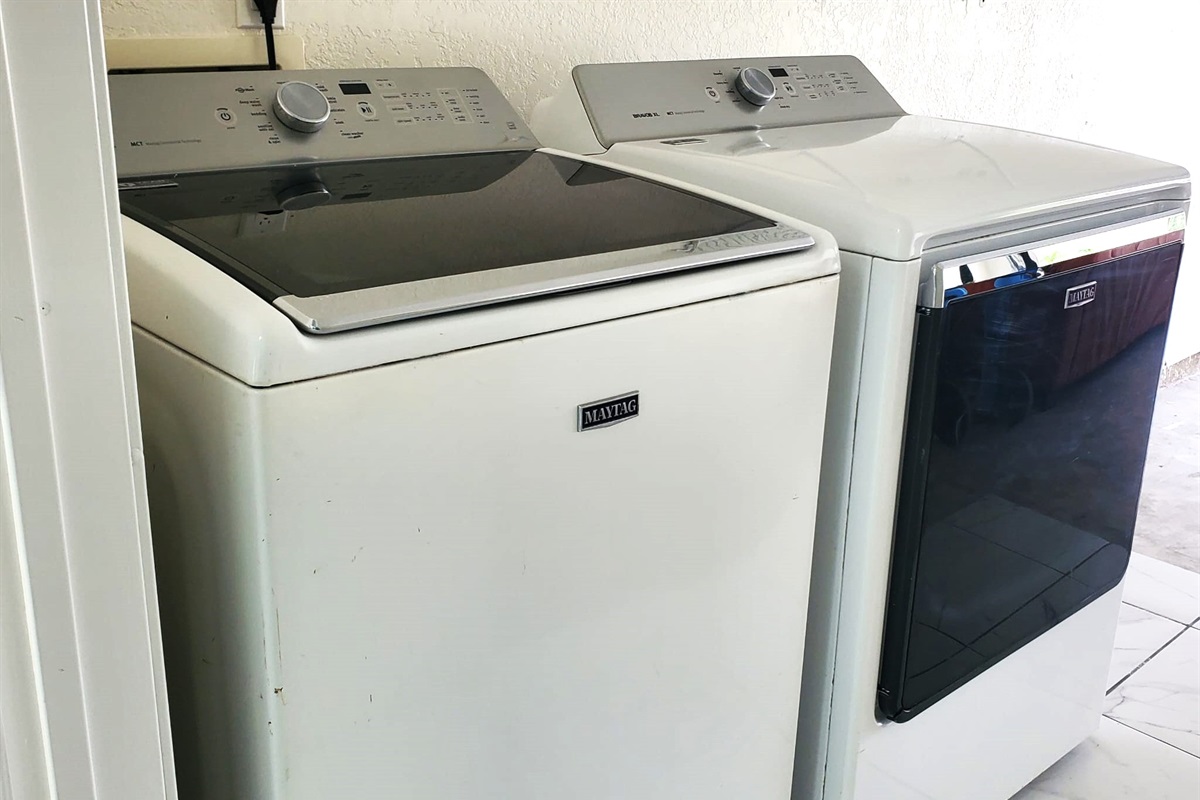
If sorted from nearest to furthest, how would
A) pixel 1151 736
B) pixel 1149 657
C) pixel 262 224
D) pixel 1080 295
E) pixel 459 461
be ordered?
pixel 459 461 → pixel 262 224 → pixel 1080 295 → pixel 1151 736 → pixel 1149 657

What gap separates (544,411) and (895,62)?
5.98ft

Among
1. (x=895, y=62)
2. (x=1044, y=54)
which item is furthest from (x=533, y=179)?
(x=1044, y=54)

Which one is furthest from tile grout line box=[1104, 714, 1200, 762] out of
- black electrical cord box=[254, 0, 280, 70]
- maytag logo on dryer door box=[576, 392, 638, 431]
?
black electrical cord box=[254, 0, 280, 70]

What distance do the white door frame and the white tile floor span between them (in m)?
1.59

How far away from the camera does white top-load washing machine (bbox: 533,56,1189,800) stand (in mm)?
1267

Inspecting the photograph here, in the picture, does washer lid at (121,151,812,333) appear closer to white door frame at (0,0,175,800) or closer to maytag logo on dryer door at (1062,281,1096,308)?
white door frame at (0,0,175,800)

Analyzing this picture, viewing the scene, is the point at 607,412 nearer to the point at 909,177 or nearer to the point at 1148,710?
the point at 909,177

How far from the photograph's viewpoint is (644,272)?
1001 millimetres

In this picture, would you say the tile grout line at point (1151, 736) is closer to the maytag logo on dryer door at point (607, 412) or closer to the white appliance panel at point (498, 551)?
the white appliance panel at point (498, 551)

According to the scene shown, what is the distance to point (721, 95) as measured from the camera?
1.71 metres

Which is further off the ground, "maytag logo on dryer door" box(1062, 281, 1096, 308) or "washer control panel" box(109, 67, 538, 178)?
"washer control panel" box(109, 67, 538, 178)

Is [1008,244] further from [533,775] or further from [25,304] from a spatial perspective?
[25,304]

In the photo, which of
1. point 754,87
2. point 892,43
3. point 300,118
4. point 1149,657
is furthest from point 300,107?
point 1149,657

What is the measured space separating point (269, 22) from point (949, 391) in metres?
0.99
